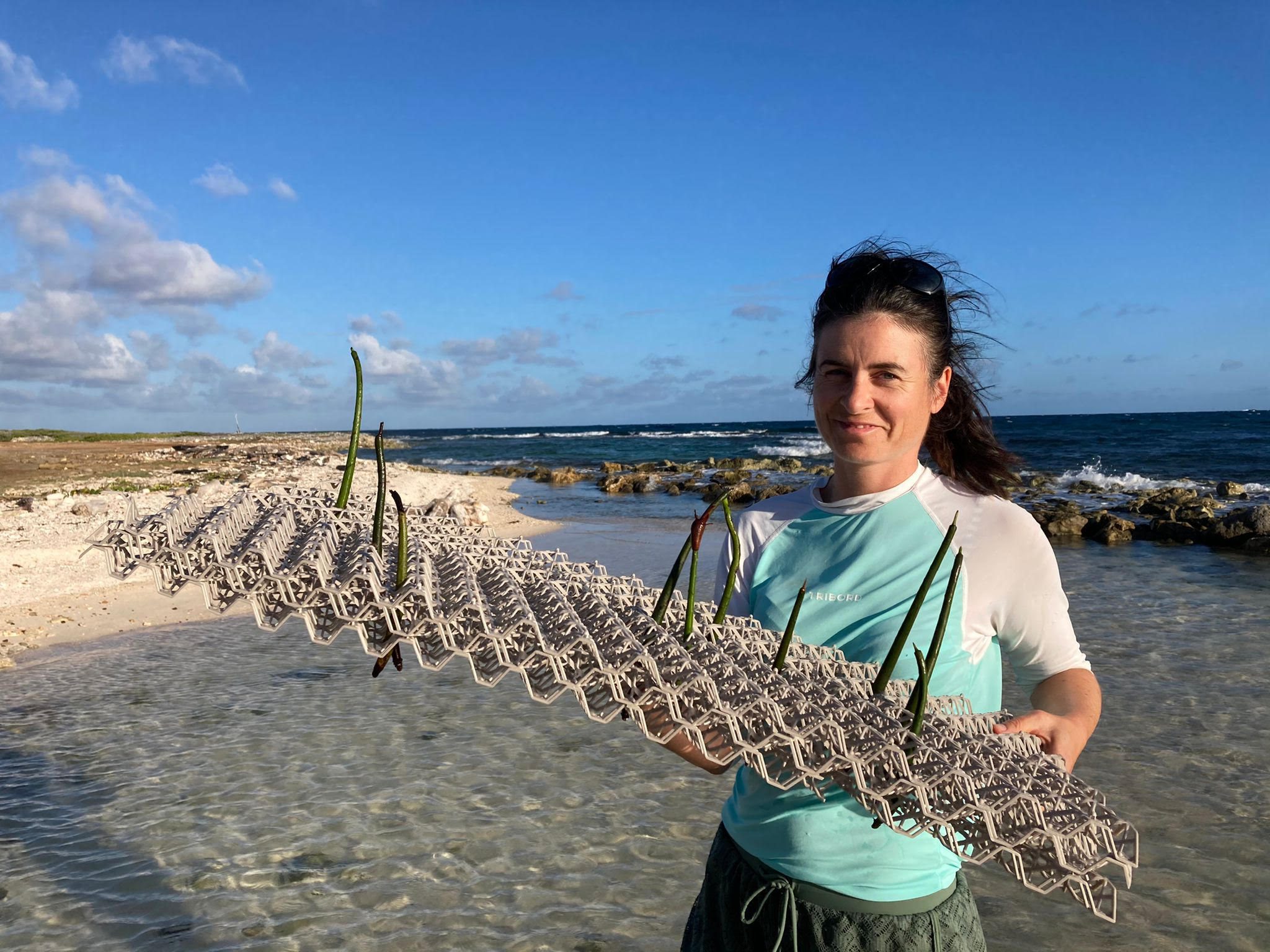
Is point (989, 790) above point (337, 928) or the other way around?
above

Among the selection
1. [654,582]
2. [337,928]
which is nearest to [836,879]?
[337,928]

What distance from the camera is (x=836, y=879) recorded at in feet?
5.85

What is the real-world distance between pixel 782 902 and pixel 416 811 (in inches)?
150

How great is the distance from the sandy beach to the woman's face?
4.54ft

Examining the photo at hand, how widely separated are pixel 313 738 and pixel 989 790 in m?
5.75

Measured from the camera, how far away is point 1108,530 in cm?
1488

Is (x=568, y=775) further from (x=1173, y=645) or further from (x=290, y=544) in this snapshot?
(x=1173, y=645)

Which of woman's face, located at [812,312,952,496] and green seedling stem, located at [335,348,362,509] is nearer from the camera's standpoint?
green seedling stem, located at [335,348,362,509]

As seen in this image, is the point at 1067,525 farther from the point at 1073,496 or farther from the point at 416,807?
the point at 416,807

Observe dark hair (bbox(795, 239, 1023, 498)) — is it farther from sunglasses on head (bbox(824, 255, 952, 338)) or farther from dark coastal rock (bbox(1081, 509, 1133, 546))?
dark coastal rock (bbox(1081, 509, 1133, 546))

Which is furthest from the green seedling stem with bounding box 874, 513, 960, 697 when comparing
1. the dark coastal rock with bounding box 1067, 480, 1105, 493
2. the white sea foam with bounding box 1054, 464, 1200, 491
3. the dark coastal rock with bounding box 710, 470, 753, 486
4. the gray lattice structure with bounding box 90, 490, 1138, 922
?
the white sea foam with bounding box 1054, 464, 1200, 491

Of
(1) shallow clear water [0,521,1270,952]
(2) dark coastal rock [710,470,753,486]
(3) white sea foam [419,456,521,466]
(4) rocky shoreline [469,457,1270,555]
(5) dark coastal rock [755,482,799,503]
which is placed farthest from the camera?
(3) white sea foam [419,456,521,466]

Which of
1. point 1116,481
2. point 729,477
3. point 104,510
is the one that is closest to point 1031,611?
point 104,510

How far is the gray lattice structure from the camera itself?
53.5 inches
